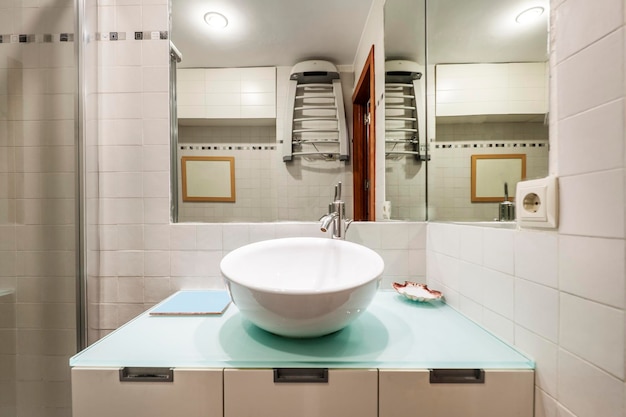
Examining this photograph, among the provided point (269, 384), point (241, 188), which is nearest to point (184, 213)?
point (241, 188)

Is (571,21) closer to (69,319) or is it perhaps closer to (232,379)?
(232,379)

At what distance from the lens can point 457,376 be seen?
575 mm

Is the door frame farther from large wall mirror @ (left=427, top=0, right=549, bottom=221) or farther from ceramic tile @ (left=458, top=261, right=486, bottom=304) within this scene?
ceramic tile @ (left=458, top=261, right=486, bottom=304)

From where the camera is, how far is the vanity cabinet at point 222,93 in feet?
3.70

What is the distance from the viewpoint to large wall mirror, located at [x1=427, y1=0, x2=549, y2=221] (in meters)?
0.60

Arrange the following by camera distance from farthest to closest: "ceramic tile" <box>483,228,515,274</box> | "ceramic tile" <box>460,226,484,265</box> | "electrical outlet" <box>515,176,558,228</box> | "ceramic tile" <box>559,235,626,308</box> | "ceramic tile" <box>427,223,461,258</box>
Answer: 1. "ceramic tile" <box>427,223,461,258</box>
2. "ceramic tile" <box>460,226,484,265</box>
3. "ceramic tile" <box>483,228,515,274</box>
4. "electrical outlet" <box>515,176,558,228</box>
5. "ceramic tile" <box>559,235,626,308</box>

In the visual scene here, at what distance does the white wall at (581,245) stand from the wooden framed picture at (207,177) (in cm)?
103

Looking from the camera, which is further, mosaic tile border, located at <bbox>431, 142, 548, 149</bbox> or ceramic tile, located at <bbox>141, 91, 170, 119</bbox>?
ceramic tile, located at <bbox>141, 91, 170, 119</bbox>

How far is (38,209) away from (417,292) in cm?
166

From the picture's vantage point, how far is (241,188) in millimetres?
1144

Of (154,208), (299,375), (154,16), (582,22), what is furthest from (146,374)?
(154,16)

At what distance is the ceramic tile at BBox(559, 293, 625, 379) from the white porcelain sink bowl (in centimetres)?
37

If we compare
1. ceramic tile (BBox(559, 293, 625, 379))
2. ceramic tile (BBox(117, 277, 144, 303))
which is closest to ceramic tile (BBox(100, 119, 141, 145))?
ceramic tile (BBox(117, 277, 144, 303))

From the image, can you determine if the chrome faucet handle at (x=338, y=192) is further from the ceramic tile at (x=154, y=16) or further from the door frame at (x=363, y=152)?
the ceramic tile at (x=154, y=16)
